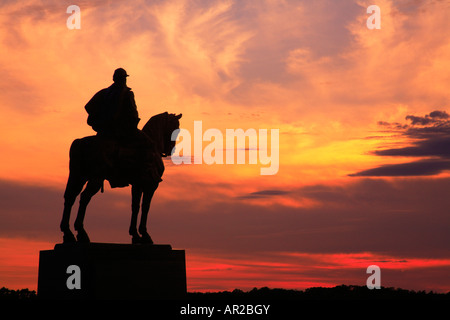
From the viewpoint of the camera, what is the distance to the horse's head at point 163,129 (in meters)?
16.6

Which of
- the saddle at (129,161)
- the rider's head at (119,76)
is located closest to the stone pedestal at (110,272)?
the saddle at (129,161)

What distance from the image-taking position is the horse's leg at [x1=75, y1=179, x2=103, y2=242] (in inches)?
601

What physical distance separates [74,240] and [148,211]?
6.59ft

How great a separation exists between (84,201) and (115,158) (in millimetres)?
1235

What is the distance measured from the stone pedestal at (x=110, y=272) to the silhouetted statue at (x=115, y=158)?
48 centimetres

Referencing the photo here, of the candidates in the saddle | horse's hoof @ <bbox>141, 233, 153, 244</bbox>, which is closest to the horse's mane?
the saddle

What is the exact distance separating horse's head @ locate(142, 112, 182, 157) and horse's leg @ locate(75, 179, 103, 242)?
6.51ft

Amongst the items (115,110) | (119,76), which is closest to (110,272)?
(115,110)

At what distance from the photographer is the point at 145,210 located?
16.5 meters

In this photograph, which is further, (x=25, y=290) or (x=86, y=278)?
(x=25, y=290)

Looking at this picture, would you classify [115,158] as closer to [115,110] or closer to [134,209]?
[115,110]
